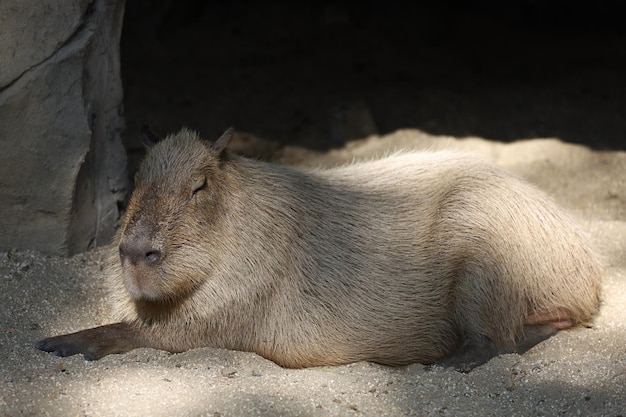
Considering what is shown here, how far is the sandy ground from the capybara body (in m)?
0.12

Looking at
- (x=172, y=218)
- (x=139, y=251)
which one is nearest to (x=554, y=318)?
(x=172, y=218)

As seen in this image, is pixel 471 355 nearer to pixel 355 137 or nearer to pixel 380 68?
pixel 355 137

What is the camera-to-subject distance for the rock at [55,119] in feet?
14.7

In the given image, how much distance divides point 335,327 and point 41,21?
209 centimetres

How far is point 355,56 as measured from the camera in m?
7.98

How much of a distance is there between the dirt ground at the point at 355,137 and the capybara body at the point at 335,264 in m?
0.13

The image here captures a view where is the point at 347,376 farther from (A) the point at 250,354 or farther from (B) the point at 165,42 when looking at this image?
(B) the point at 165,42

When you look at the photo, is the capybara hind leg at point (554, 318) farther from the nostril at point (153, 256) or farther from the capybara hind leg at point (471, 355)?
the nostril at point (153, 256)

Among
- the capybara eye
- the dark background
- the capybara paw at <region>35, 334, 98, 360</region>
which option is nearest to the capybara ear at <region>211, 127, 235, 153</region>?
the capybara eye

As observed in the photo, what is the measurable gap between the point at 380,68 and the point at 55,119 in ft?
12.4

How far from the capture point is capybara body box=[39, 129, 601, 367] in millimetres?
3936

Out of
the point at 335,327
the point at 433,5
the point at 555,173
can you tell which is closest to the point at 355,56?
the point at 433,5

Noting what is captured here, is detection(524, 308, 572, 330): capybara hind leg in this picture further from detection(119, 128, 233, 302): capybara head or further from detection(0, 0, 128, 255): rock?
detection(0, 0, 128, 255): rock

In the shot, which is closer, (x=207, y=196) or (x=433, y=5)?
(x=207, y=196)
